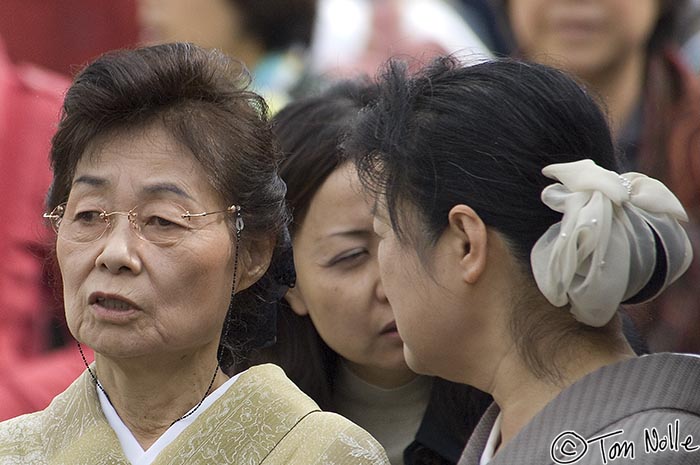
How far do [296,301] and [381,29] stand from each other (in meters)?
2.67

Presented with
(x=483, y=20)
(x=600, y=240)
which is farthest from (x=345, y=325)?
(x=483, y=20)

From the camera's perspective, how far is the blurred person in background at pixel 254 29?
15.8ft

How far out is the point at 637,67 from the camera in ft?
14.2

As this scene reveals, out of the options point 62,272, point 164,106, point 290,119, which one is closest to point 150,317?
point 62,272

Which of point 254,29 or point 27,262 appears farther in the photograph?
point 254,29

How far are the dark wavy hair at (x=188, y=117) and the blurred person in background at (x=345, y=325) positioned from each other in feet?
1.31

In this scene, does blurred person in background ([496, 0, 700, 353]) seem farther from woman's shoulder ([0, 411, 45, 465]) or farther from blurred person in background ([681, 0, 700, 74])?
woman's shoulder ([0, 411, 45, 465])

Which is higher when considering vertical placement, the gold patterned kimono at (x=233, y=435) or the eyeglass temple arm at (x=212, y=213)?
the eyeglass temple arm at (x=212, y=213)

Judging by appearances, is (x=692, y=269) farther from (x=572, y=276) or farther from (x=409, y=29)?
(x=409, y=29)

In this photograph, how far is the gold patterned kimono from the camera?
259 centimetres

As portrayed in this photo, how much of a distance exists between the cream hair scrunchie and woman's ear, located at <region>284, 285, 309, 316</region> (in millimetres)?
1048

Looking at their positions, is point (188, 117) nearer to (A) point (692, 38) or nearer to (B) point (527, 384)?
(B) point (527, 384)

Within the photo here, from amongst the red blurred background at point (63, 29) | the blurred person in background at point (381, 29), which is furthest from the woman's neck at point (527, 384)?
the blurred person in background at point (381, 29)

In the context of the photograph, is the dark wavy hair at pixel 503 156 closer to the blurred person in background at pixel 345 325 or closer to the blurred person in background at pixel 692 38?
the blurred person in background at pixel 345 325
